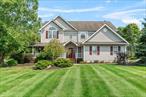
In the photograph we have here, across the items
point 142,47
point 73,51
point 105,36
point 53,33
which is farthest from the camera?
point 53,33

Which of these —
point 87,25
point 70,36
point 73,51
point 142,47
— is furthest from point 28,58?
point 142,47

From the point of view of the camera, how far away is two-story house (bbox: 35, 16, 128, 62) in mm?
55062

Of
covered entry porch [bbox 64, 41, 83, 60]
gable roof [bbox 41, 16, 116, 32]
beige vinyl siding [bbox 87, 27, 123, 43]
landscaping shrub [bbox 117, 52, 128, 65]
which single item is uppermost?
gable roof [bbox 41, 16, 116, 32]

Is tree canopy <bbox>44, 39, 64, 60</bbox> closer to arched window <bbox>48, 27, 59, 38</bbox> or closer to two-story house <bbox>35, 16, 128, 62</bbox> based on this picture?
two-story house <bbox>35, 16, 128, 62</bbox>

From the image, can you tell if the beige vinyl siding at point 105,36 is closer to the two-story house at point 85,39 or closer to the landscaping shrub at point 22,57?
the two-story house at point 85,39

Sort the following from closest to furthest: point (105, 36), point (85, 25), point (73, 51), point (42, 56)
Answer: point (42, 56) → point (105, 36) → point (73, 51) → point (85, 25)

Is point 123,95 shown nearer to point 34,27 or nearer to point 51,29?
point 34,27

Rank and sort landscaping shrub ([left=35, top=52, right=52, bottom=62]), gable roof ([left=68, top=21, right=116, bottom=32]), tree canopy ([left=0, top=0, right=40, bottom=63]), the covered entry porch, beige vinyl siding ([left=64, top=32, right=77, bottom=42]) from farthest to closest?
gable roof ([left=68, top=21, right=116, bottom=32]) < beige vinyl siding ([left=64, top=32, right=77, bottom=42]) < the covered entry porch < landscaping shrub ([left=35, top=52, right=52, bottom=62]) < tree canopy ([left=0, top=0, right=40, bottom=63])

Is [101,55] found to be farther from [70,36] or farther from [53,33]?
[53,33]

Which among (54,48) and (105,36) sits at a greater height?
(105,36)

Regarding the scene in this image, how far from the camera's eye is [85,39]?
5812 cm

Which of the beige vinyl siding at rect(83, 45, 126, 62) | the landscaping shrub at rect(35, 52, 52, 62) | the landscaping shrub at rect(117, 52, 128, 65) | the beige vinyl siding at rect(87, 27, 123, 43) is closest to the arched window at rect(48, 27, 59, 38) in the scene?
the landscaping shrub at rect(35, 52, 52, 62)

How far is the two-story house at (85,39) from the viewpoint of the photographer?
55.1 meters

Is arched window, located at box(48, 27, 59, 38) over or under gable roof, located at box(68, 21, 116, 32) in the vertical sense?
under
